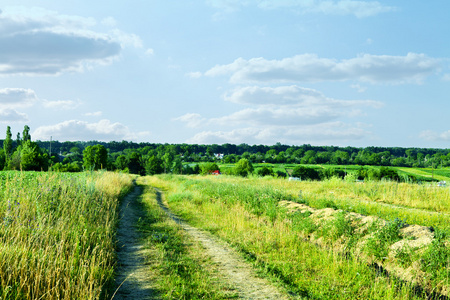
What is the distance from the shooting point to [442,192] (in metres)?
17.9

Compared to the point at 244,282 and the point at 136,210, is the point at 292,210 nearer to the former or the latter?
the point at 244,282

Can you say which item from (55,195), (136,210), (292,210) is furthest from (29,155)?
(292,210)

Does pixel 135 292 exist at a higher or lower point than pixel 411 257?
lower

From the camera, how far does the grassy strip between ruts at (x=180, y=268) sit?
6.08m

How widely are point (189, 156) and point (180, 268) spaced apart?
141189 mm

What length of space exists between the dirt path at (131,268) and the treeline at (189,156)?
5249cm

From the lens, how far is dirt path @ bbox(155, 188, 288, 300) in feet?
20.1

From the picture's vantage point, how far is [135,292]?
6.20 meters

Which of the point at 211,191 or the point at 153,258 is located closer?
the point at 153,258

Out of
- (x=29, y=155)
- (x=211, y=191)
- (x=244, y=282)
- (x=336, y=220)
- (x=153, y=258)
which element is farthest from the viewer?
(x=29, y=155)

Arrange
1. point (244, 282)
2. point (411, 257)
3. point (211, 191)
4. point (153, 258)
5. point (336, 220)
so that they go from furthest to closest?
point (211, 191), point (336, 220), point (153, 258), point (411, 257), point (244, 282)

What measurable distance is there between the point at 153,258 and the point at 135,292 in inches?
81.0

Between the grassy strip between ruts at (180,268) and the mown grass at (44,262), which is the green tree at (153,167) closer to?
the grassy strip between ruts at (180,268)

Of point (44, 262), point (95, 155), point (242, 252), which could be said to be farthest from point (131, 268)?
point (95, 155)
